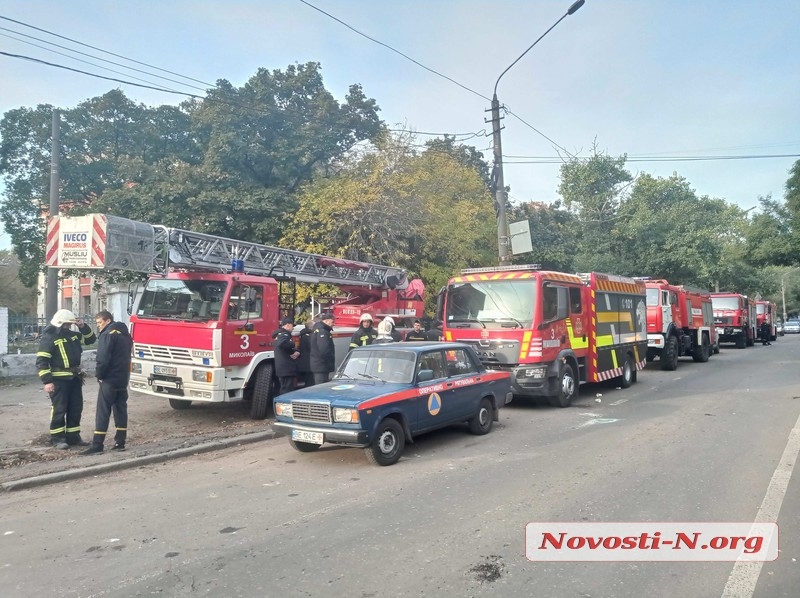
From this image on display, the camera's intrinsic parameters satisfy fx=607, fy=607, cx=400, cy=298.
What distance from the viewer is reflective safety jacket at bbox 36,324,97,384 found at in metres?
8.12

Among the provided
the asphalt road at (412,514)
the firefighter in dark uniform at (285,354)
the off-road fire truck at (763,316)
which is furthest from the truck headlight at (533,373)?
the off-road fire truck at (763,316)

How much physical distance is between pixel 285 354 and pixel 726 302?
25.6 meters

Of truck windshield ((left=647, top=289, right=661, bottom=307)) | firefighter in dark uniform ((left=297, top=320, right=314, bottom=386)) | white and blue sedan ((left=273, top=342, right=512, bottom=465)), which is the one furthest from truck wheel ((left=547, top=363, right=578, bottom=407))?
truck windshield ((left=647, top=289, right=661, bottom=307))

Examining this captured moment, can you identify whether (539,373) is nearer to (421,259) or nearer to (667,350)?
(667,350)

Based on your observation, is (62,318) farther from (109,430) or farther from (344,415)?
(344,415)

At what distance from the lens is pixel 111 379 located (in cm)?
817

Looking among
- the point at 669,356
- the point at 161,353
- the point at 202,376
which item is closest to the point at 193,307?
the point at 161,353

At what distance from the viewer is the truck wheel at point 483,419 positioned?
895cm

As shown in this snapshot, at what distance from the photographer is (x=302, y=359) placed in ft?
35.7

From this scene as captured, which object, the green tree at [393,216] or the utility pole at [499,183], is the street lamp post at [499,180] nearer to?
the utility pole at [499,183]

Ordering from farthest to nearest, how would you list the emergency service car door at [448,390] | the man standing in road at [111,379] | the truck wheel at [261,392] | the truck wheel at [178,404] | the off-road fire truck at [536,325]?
the truck wheel at [178,404] < the off-road fire truck at [536,325] < the truck wheel at [261,392] < the man standing in road at [111,379] < the emergency service car door at [448,390]

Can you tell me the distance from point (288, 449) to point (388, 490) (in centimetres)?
256

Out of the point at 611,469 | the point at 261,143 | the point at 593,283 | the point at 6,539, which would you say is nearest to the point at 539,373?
the point at 593,283

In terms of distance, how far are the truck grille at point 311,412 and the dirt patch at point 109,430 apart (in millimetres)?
2144
